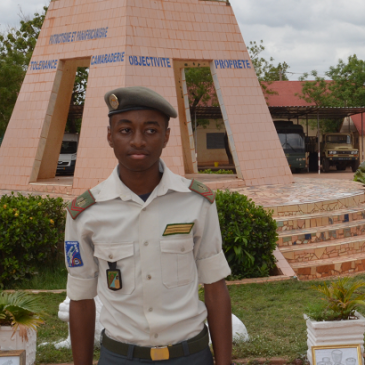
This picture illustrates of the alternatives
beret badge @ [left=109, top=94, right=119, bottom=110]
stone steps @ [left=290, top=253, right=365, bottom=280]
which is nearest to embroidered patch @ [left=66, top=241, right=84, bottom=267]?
beret badge @ [left=109, top=94, right=119, bottom=110]

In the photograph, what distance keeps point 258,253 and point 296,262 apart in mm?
1177

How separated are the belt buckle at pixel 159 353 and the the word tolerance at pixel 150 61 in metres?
8.31

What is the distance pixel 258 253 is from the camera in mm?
6051

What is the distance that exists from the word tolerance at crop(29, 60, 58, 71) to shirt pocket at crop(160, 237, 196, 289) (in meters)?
9.29

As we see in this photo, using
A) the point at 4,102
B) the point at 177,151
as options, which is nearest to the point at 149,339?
the point at 177,151

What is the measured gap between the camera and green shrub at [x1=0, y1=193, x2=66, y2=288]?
5.62 m

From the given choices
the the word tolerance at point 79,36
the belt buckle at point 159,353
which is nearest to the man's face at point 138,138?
the belt buckle at point 159,353

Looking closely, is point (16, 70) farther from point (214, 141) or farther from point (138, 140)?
point (138, 140)

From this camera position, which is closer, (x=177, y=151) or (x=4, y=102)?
(x=177, y=151)

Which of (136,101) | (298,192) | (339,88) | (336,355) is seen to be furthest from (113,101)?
(339,88)

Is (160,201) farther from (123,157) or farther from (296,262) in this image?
(296,262)

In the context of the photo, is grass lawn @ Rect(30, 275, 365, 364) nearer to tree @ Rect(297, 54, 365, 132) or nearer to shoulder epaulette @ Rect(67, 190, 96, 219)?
shoulder epaulette @ Rect(67, 190, 96, 219)

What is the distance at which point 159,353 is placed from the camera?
5.68ft

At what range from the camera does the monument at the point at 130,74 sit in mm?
9539
